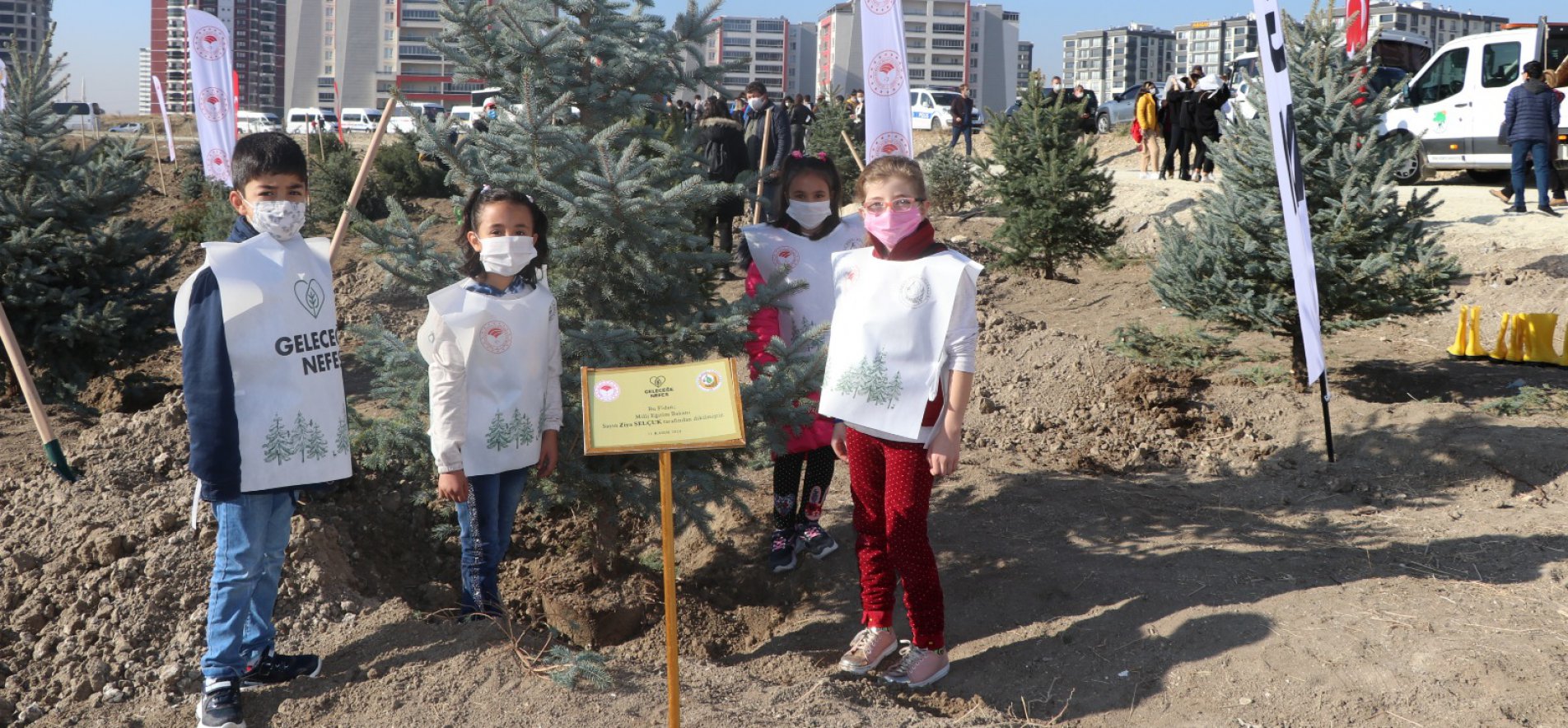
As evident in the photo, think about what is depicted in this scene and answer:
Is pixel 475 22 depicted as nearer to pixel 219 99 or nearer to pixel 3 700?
pixel 3 700

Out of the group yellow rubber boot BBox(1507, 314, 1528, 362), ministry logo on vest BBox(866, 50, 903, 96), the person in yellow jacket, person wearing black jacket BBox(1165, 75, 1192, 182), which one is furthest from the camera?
the person in yellow jacket

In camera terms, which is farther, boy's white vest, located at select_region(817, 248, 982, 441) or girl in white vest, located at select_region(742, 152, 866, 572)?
girl in white vest, located at select_region(742, 152, 866, 572)

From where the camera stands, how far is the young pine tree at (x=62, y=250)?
23.3ft

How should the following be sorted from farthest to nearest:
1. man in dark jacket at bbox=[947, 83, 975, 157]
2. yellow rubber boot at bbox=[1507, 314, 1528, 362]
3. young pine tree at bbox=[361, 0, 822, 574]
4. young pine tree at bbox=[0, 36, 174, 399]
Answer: man in dark jacket at bbox=[947, 83, 975, 157] < yellow rubber boot at bbox=[1507, 314, 1528, 362] < young pine tree at bbox=[0, 36, 174, 399] < young pine tree at bbox=[361, 0, 822, 574]

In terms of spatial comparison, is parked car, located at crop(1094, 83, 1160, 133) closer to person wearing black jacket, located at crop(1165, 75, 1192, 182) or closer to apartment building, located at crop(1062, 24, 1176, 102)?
person wearing black jacket, located at crop(1165, 75, 1192, 182)

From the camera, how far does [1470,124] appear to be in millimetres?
15445

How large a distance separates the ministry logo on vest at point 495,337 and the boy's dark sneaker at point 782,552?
1.58m

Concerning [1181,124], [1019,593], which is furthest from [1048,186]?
[1019,593]

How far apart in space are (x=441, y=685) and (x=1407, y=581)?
359 cm

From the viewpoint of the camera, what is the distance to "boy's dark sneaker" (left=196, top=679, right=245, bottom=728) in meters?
3.23

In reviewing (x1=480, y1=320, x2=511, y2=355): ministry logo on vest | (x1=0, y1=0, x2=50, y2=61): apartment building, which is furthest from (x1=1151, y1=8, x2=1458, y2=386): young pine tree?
(x1=0, y1=0, x2=50, y2=61): apartment building

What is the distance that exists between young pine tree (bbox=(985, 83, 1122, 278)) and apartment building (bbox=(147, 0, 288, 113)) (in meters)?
108

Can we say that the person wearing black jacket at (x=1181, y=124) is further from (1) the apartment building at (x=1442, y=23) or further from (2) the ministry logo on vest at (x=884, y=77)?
(1) the apartment building at (x=1442, y=23)

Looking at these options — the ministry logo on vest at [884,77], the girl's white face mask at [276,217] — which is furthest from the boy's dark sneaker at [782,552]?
the ministry logo on vest at [884,77]
